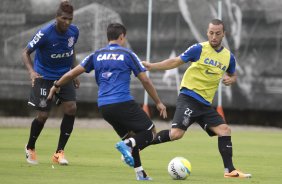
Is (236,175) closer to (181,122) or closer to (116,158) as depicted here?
(181,122)

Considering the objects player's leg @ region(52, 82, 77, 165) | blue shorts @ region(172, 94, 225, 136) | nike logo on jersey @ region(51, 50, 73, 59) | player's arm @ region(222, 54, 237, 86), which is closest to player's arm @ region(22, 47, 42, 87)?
nike logo on jersey @ region(51, 50, 73, 59)

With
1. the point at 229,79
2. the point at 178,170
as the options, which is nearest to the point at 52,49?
the point at 229,79

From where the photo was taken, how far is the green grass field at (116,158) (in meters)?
10.8

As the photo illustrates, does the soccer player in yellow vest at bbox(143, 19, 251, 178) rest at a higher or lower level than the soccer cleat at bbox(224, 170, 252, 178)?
higher

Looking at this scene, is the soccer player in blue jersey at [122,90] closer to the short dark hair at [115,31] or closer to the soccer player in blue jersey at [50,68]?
the short dark hair at [115,31]

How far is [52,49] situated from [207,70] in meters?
2.64

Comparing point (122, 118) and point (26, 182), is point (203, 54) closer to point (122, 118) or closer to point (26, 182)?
point (122, 118)

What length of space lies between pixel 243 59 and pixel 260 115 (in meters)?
1.75

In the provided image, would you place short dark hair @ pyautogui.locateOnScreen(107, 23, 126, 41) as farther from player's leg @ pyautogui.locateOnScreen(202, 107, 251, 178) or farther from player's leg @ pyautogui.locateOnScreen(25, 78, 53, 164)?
player's leg @ pyautogui.locateOnScreen(25, 78, 53, 164)

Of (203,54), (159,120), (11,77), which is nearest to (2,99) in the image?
(11,77)

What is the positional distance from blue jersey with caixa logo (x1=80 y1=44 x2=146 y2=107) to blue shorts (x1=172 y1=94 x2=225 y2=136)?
1.45 metres

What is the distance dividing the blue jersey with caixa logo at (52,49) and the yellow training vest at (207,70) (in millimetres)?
2253

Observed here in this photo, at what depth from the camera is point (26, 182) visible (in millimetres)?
10047

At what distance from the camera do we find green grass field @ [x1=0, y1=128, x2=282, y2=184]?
10824 mm
